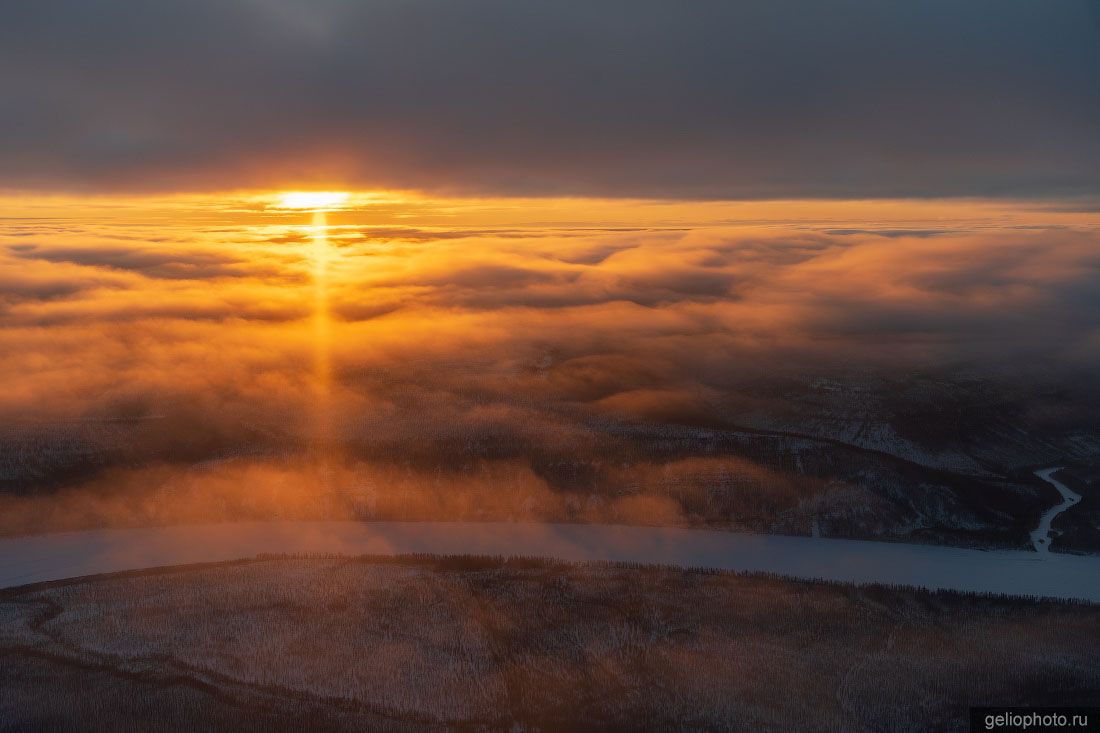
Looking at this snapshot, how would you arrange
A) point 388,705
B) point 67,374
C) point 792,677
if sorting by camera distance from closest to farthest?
point 388,705 < point 792,677 < point 67,374

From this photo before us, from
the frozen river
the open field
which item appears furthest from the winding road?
the open field

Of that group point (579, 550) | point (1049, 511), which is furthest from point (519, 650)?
point (1049, 511)

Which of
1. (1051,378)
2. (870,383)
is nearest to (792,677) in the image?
(870,383)

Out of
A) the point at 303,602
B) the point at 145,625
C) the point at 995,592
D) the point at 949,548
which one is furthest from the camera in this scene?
the point at 949,548

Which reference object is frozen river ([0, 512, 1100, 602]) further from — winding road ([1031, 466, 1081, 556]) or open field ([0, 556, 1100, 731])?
open field ([0, 556, 1100, 731])

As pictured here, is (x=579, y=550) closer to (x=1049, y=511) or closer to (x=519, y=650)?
(x=519, y=650)

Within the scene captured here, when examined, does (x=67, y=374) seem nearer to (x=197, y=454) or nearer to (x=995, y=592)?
(x=197, y=454)

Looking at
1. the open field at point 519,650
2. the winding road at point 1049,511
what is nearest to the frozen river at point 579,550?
the winding road at point 1049,511
